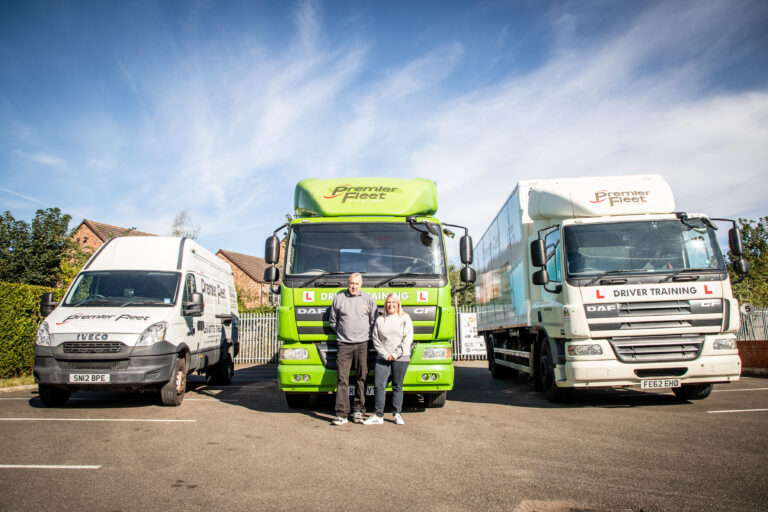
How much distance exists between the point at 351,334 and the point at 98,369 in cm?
380

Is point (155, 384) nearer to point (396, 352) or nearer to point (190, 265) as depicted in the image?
point (190, 265)

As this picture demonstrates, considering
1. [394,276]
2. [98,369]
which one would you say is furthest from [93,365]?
[394,276]

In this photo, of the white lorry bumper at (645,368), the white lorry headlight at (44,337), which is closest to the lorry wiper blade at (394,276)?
the white lorry bumper at (645,368)

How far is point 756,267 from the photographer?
25891 mm

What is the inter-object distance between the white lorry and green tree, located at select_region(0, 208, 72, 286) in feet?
87.5

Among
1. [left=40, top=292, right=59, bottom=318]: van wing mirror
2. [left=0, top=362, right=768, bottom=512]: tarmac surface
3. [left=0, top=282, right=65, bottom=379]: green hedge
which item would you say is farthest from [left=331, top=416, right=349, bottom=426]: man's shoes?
[left=0, top=282, right=65, bottom=379]: green hedge

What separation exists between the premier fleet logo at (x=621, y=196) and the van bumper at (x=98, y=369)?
7.23 metres

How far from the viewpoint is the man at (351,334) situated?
660cm

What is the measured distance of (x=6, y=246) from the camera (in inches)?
1008

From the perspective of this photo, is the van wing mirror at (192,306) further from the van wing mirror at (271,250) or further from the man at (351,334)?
the man at (351,334)

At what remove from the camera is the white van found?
23.7 ft

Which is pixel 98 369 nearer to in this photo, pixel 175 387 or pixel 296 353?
pixel 175 387

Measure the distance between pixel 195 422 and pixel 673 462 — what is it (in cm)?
567

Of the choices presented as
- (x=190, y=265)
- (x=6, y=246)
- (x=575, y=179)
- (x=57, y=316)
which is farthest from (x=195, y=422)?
(x=6, y=246)
